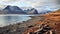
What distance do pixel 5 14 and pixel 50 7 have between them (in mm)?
779

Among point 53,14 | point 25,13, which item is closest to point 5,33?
point 25,13

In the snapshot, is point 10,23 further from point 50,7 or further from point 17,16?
point 50,7

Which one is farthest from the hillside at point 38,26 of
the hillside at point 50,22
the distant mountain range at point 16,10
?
the distant mountain range at point 16,10

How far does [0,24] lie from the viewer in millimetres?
1878

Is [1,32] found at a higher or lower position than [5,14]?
lower

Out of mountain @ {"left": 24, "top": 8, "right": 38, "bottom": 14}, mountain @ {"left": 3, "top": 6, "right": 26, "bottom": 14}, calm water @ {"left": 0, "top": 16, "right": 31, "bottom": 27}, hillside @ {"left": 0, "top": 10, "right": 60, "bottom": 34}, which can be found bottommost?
hillside @ {"left": 0, "top": 10, "right": 60, "bottom": 34}

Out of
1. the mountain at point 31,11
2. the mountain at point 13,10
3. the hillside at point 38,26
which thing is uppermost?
the mountain at point 13,10

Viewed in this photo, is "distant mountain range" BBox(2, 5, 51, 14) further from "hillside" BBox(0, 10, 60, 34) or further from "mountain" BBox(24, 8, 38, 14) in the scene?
"hillside" BBox(0, 10, 60, 34)

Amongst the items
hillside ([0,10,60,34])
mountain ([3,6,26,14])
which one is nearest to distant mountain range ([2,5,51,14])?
mountain ([3,6,26,14])

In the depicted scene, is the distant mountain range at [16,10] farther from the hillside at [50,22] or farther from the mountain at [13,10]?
the hillside at [50,22]

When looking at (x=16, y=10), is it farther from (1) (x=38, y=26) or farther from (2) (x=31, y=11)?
(1) (x=38, y=26)

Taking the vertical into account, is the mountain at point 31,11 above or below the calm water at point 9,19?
above

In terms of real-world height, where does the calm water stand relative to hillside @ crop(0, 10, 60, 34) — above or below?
above

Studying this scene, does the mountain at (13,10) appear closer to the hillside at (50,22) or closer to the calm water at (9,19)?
the calm water at (9,19)
